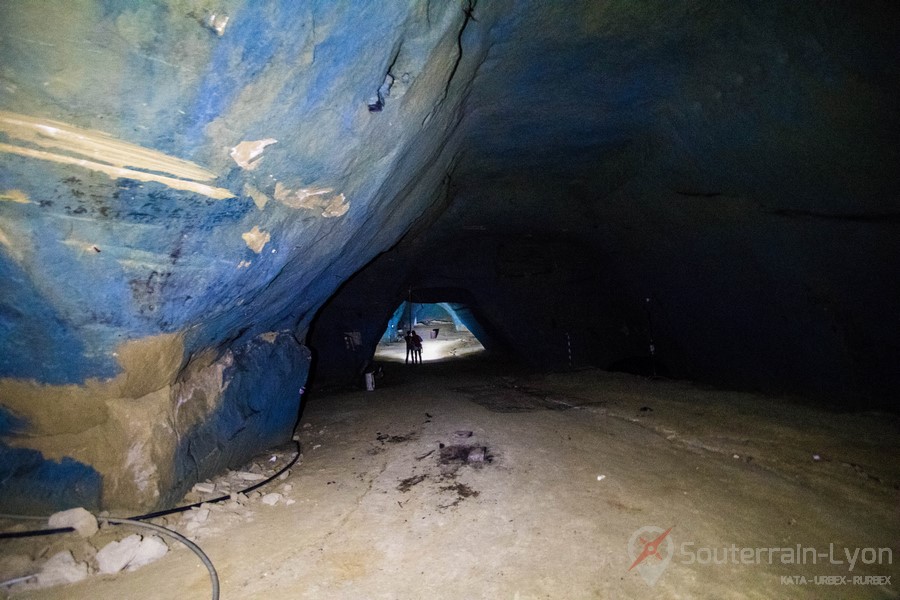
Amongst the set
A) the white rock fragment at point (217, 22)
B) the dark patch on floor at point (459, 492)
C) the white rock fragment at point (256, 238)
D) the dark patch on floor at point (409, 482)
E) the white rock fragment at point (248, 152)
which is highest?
the white rock fragment at point (217, 22)

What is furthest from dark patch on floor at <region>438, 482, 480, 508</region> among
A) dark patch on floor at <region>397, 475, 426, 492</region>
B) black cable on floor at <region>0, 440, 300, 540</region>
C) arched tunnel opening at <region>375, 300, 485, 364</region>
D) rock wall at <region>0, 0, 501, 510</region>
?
arched tunnel opening at <region>375, 300, 485, 364</region>

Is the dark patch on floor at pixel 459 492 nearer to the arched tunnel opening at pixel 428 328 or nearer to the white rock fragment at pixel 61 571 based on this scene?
the white rock fragment at pixel 61 571

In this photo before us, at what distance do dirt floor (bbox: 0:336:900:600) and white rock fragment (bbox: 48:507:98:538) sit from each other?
0.09m

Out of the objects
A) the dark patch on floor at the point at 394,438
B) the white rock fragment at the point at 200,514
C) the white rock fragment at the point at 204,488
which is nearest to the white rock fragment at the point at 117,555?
the white rock fragment at the point at 200,514

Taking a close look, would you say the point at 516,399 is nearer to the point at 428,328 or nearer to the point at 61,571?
the point at 61,571

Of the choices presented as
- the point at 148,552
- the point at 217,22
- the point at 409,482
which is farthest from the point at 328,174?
the point at 148,552

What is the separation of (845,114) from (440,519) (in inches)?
210

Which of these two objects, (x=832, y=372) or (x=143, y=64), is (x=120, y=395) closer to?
(x=143, y=64)

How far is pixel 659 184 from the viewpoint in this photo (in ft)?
21.5

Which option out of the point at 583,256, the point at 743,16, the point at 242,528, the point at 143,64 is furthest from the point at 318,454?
the point at 583,256

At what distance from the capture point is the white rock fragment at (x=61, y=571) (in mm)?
2432

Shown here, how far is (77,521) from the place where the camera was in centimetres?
293

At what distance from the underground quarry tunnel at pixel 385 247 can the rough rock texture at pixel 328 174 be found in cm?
2

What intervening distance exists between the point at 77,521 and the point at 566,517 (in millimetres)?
3608
